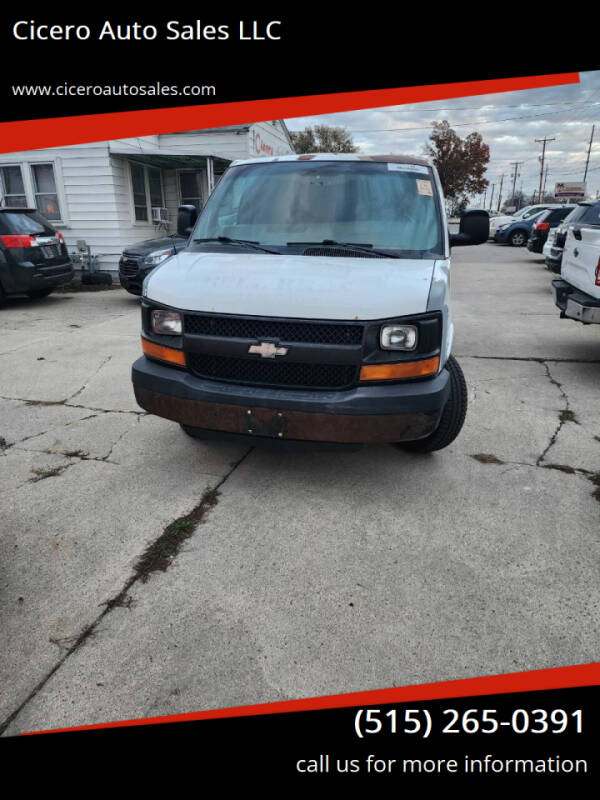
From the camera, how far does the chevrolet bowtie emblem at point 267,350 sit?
287 centimetres

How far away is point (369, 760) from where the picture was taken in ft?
5.69

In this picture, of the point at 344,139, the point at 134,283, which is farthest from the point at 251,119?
the point at 344,139

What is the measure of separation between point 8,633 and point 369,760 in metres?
1.57

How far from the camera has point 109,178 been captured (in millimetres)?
12617

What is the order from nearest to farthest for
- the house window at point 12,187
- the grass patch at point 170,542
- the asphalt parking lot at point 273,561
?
the asphalt parking lot at point 273,561, the grass patch at point 170,542, the house window at point 12,187

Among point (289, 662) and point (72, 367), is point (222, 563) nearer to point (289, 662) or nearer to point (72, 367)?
point (289, 662)

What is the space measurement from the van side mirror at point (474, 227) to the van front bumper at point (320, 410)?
77.0 inches

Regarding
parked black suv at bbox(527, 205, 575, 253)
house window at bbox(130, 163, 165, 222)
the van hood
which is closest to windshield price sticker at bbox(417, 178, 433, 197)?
the van hood

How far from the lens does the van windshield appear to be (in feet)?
11.9

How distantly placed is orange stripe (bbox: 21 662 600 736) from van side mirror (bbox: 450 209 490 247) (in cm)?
337

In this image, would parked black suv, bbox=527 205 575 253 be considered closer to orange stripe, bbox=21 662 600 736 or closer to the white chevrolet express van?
the white chevrolet express van

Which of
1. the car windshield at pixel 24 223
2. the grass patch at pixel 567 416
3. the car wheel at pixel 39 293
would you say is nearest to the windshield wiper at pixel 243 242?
the grass patch at pixel 567 416

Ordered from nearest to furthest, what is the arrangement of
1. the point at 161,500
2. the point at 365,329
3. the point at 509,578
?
the point at 509,578, the point at 365,329, the point at 161,500

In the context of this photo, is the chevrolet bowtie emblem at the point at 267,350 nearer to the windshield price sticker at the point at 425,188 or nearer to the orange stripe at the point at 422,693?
the orange stripe at the point at 422,693
